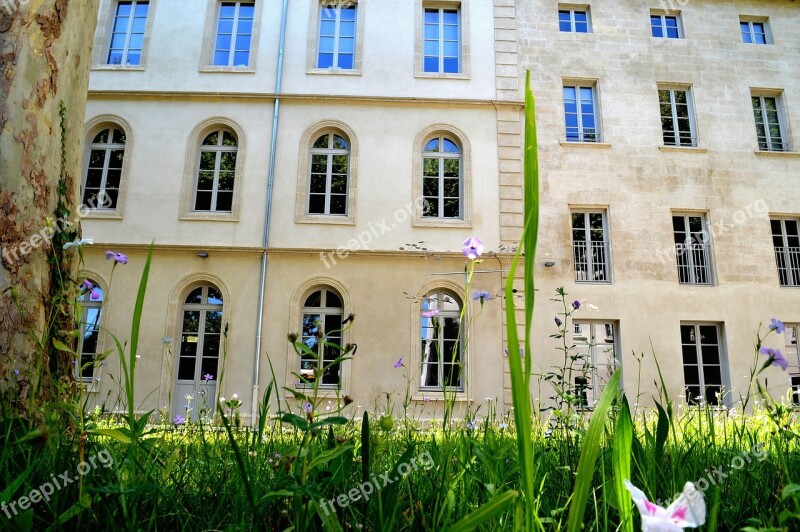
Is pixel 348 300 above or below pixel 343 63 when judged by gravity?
below

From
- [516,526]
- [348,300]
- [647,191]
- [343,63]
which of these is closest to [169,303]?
[348,300]

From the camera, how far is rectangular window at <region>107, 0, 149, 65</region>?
42.0 feet

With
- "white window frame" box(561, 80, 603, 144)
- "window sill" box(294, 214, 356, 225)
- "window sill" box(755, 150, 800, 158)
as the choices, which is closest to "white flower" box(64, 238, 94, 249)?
"window sill" box(294, 214, 356, 225)

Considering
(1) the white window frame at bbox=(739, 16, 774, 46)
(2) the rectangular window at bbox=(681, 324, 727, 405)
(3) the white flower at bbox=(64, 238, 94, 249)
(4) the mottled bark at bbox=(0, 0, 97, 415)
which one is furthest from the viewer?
(1) the white window frame at bbox=(739, 16, 774, 46)

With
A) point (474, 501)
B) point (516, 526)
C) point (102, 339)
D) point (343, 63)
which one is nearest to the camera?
point (516, 526)

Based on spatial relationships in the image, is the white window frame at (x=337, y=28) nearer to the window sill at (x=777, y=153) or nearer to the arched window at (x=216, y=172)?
the arched window at (x=216, y=172)

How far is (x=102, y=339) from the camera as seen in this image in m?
10.9

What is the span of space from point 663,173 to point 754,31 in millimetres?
5038

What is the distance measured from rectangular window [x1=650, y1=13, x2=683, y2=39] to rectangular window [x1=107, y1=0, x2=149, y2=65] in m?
12.5

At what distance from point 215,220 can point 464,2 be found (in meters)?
7.86

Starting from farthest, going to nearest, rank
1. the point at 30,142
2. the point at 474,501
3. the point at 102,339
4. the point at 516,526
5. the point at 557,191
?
the point at 557,191 < the point at 102,339 < the point at 30,142 < the point at 474,501 < the point at 516,526

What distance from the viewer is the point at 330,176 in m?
12.1

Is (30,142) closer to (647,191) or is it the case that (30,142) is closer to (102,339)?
(102,339)

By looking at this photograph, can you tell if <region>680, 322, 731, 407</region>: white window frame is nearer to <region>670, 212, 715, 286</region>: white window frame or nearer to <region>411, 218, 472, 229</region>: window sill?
<region>670, 212, 715, 286</region>: white window frame
